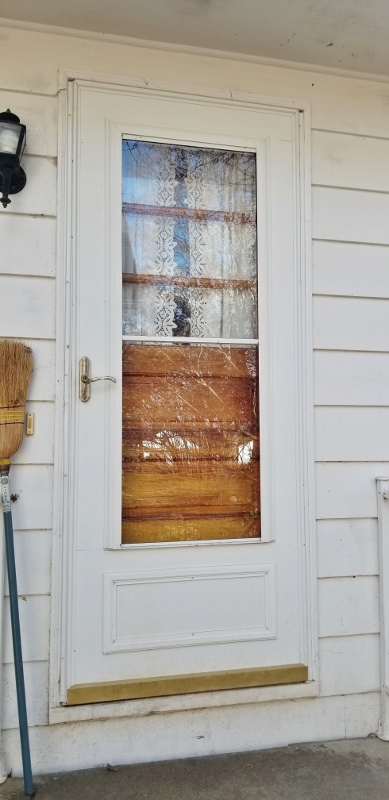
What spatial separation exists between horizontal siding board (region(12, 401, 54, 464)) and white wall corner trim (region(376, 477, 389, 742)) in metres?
1.21

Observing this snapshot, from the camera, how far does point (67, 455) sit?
6.09 ft

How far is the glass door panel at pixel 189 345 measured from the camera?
6.45 feet

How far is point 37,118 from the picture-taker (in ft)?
6.22

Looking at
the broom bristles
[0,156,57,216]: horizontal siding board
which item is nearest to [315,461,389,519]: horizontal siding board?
the broom bristles

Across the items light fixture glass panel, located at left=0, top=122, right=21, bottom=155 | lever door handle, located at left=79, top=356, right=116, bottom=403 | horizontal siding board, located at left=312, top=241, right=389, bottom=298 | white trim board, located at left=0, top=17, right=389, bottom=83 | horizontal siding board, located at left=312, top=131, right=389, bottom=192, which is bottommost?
lever door handle, located at left=79, top=356, right=116, bottom=403

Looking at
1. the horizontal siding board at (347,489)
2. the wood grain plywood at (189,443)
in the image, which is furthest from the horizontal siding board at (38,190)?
the horizontal siding board at (347,489)

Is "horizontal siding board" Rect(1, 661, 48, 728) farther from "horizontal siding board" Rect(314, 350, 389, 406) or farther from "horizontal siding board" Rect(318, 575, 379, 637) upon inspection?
"horizontal siding board" Rect(314, 350, 389, 406)

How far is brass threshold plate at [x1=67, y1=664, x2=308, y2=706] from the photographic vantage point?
1.80 m

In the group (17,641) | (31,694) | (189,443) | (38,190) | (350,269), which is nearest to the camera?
(17,641)

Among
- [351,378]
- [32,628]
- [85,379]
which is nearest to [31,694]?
[32,628]

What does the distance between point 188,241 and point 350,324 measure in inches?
27.2

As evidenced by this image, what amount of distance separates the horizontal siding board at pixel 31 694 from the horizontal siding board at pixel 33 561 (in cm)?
24

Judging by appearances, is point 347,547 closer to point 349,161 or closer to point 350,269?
point 350,269

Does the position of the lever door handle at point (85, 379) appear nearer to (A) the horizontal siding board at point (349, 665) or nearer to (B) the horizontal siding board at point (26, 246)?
(B) the horizontal siding board at point (26, 246)
